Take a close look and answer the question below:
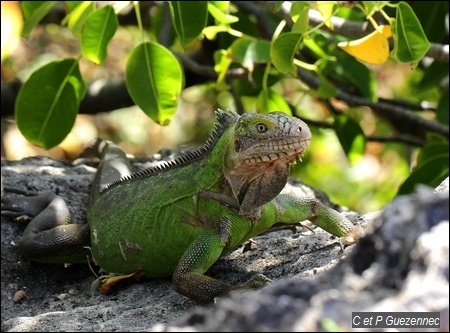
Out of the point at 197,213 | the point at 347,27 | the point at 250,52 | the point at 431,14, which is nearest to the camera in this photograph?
the point at 197,213

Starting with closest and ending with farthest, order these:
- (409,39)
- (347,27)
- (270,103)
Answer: (409,39) < (347,27) < (270,103)

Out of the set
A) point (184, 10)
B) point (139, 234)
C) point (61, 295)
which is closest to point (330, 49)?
point (184, 10)

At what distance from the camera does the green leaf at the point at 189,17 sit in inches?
200

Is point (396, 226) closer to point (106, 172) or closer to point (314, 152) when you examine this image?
point (106, 172)

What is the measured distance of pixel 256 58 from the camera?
5359 mm

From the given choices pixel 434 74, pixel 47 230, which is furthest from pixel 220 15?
pixel 434 74

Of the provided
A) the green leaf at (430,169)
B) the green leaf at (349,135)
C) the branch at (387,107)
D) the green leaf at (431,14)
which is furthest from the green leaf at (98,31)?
the green leaf at (431,14)

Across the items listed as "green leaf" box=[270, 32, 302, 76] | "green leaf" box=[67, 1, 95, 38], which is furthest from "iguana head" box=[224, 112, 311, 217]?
"green leaf" box=[67, 1, 95, 38]

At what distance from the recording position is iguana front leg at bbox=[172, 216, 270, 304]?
3.81 metres

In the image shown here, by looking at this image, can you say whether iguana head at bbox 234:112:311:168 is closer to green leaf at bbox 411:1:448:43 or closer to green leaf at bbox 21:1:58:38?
green leaf at bbox 21:1:58:38

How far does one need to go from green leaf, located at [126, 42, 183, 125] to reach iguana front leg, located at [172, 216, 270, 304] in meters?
1.11

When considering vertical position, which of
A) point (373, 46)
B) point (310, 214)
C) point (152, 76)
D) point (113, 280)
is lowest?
point (113, 280)

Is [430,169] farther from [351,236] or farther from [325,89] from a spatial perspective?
[351,236]

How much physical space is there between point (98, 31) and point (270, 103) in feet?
4.68
